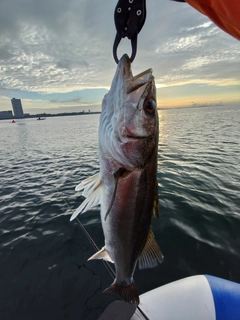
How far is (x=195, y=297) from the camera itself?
3.26 meters

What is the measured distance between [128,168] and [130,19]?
4.63ft

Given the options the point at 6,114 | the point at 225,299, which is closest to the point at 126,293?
the point at 225,299

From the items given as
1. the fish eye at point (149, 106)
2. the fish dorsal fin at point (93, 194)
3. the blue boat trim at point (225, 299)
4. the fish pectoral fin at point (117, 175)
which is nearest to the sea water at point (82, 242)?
the blue boat trim at point (225, 299)

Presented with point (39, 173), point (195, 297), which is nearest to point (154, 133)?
point (195, 297)

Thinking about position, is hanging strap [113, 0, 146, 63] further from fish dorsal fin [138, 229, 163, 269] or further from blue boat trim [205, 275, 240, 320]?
blue boat trim [205, 275, 240, 320]

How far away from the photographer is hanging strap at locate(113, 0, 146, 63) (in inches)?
69.2

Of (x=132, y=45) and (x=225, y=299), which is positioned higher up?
(x=132, y=45)

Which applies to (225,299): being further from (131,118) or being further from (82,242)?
(82,242)

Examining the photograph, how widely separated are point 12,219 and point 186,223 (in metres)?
6.46

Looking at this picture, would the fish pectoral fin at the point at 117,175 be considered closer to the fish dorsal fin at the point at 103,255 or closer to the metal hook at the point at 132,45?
the fish dorsal fin at the point at 103,255

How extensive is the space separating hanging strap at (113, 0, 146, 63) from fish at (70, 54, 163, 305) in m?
0.31

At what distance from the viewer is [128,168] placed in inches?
73.1

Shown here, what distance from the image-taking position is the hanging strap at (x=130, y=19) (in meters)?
1.76

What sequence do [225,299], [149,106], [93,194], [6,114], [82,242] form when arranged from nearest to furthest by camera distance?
[149,106] < [93,194] < [225,299] < [82,242] < [6,114]
